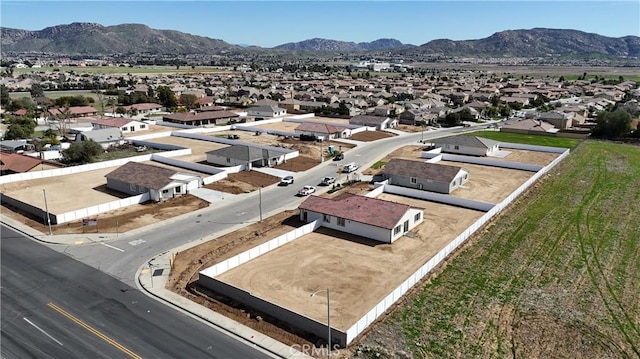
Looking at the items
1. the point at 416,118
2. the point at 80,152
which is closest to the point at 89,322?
the point at 80,152

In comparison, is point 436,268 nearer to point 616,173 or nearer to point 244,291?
point 244,291

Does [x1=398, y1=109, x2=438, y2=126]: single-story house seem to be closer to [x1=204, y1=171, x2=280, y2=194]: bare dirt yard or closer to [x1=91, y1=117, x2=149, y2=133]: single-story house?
[x1=204, y1=171, x2=280, y2=194]: bare dirt yard

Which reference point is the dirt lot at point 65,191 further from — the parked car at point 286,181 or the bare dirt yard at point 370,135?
the bare dirt yard at point 370,135

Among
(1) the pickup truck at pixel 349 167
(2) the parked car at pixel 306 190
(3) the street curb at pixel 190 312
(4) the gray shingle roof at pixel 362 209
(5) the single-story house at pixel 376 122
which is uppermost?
(5) the single-story house at pixel 376 122

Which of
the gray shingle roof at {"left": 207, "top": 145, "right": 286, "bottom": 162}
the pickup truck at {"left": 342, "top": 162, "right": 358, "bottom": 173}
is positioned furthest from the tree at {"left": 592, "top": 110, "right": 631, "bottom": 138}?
the gray shingle roof at {"left": 207, "top": 145, "right": 286, "bottom": 162}

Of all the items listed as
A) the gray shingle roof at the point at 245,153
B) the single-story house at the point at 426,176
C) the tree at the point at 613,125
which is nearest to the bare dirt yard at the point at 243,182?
the gray shingle roof at the point at 245,153

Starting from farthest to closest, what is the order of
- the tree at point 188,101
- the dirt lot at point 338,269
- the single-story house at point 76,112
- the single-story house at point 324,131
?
the tree at point 188,101
the single-story house at point 76,112
the single-story house at point 324,131
the dirt lot at point 338,269

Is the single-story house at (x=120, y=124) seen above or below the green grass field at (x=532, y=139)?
above

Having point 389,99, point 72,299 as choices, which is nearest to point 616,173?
point 72,299
